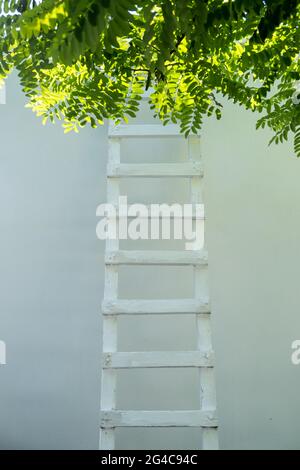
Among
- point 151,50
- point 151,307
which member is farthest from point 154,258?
point 151,50

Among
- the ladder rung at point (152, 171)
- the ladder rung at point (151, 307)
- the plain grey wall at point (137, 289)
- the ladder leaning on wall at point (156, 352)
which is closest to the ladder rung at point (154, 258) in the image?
the ladder leaning on wall at point (156, 352)

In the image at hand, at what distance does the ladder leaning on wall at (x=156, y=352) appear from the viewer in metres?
1.87

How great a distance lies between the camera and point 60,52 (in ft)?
2.87

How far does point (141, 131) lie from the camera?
242cm

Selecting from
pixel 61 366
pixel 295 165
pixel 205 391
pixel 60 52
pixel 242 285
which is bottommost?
pixel 205 391

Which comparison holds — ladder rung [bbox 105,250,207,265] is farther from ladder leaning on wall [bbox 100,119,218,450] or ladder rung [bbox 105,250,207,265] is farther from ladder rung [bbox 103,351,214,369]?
ladder rung [bbox 103,351,214,369]

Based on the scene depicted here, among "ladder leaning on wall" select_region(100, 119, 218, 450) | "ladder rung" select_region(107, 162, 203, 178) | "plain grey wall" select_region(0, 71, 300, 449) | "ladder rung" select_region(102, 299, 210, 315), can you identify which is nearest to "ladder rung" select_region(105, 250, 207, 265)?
"ladder leaning on wall" select_region(100, 119, 218, 450)

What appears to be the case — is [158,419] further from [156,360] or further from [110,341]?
[110,341]

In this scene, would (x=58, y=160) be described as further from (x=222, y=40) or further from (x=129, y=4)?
(x=129, y=4)

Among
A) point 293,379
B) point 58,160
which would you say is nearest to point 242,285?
point 293,379

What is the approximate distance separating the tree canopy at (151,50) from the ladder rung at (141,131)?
19.4 inches

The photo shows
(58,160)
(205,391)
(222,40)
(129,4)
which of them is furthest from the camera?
(58,160)

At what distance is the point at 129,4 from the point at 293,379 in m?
2.14

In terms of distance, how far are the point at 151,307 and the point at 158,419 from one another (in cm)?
41
